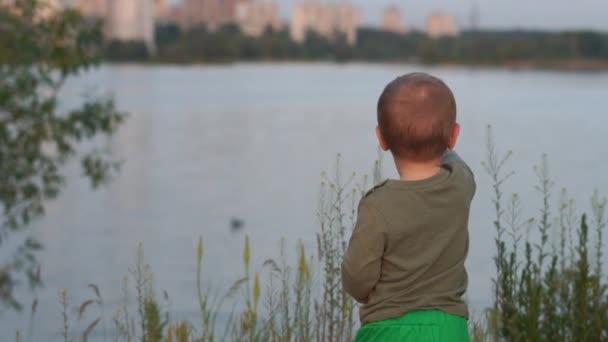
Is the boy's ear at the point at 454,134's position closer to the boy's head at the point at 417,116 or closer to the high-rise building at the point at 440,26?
the boy's head at the point at 417,116

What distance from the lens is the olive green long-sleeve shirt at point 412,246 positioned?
9.64 ft

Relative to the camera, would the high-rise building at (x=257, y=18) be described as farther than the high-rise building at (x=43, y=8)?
Yes

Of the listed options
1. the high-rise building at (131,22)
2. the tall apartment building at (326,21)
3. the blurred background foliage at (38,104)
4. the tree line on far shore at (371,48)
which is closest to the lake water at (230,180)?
the blurred background foliage at (38,104)

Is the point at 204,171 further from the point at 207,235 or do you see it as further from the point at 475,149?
the point at 207,235

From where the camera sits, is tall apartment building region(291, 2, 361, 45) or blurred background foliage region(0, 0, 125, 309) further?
tall apartment building region(291, 2, 361, 45)

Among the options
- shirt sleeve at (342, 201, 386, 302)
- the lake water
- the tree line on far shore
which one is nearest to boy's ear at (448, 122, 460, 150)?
shirt sleeve at (342, 201, 386, 302)

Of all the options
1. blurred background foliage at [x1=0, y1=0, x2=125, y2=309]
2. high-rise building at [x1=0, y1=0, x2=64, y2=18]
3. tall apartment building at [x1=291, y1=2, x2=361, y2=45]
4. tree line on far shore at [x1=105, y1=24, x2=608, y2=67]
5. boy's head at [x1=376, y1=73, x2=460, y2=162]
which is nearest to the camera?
boy's head at [x1=376, y1=73, x2=460, y2=162]

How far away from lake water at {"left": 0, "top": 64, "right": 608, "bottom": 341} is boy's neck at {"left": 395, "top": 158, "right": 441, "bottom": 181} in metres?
A: 1.59

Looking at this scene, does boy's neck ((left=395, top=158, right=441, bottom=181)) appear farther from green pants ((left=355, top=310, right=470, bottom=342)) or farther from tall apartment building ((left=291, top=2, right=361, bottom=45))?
tall apartment building ((left=291, top=2, right=361, bottom=45))

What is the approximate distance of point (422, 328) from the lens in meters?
2.96

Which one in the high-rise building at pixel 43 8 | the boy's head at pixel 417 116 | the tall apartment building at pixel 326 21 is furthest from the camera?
the tall apartment building at pixel 326 21

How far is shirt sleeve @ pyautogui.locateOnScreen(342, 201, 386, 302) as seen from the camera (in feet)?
9.61

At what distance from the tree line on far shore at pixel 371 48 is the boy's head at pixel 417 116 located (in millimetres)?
94304

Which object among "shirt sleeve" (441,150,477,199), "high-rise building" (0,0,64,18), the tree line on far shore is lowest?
the tree line on far shore
